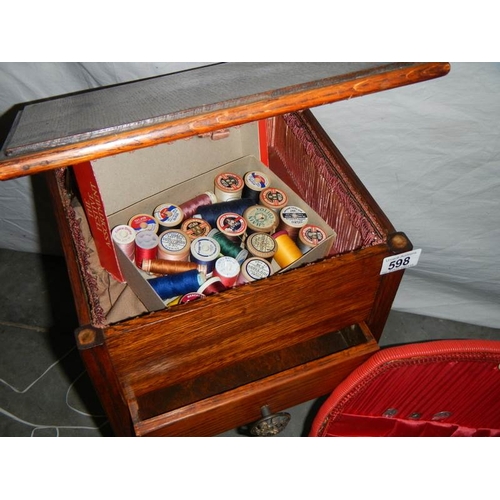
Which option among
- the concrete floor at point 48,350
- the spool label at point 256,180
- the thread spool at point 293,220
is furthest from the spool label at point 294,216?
the concrete floor at point 48,350

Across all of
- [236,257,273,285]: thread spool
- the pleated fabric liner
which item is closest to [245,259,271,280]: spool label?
[236,257,273,285]: thread spool

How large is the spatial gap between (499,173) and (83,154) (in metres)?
1.09

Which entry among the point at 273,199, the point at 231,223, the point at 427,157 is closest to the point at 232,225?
the point at 231,223

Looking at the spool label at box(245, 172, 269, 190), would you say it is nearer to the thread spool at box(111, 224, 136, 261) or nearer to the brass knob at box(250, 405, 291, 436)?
the thread spool at box(111, 224, 136, 261)

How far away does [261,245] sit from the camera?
3.58 feet

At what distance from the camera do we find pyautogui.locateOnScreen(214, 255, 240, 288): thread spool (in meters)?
1.04

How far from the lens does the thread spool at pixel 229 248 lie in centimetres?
111

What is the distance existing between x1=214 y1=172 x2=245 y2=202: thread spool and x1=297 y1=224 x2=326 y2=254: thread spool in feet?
0.67

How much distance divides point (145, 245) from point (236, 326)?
0.33 metres

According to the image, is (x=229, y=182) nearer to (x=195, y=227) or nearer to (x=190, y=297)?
(x=195, y=227)

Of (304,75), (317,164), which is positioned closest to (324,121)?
(317,164)

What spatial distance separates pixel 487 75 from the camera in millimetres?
1147

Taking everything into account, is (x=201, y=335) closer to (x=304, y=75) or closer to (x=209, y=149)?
(x=304, y=75)

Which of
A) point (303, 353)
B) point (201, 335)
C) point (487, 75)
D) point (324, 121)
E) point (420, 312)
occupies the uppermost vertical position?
point (487, 75)
